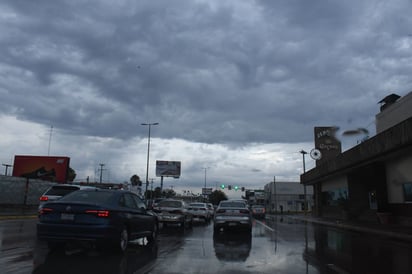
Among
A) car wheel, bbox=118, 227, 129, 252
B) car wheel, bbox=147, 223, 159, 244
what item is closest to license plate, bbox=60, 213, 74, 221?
car wheel, bbox=118, 227, 129, 252

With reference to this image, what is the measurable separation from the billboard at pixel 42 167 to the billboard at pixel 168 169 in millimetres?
25943

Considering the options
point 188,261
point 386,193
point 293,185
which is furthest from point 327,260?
point 293,185

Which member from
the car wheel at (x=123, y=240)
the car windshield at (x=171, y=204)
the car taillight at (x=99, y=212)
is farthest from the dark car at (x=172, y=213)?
the car taillight at (x=99, y=212)

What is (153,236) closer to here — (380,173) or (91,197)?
(91,197)

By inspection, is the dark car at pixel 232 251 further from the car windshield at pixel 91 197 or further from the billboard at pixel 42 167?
the billboard at pixel 42 167

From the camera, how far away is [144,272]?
804cm

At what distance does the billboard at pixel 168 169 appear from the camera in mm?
82125

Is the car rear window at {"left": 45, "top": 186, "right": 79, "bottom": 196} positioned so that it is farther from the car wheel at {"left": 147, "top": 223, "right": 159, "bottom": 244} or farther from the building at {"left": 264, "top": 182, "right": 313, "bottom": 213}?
the building at {"left": 264, "top": 182, "right": 313, "bottom": 213}

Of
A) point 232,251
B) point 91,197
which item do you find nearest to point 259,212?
point 232,251

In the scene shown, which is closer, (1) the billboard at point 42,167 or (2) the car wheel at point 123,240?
(2) the car wheel at point 123,240

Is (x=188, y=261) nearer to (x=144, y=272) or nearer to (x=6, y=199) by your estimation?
(x=144, y=272)

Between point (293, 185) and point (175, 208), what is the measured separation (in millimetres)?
83841

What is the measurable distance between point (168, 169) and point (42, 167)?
2869cm

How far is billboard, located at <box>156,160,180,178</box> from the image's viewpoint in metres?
82.1
